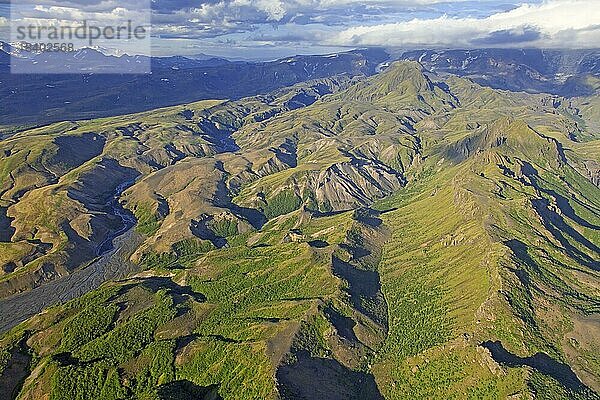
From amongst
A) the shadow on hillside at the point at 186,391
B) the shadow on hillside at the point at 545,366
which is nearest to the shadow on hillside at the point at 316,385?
the shadow on hillside at the point at 186,391

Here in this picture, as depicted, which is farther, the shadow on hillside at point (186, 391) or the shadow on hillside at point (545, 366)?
the shadow on hillside at point (545, 366)

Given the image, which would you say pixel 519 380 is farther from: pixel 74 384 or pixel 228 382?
pixel 74 384

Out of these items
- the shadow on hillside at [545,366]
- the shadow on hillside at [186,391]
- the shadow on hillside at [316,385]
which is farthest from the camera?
the shadow on hillside at [545,366]

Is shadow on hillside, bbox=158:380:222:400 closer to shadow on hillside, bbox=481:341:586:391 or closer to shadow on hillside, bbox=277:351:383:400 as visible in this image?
shadow on hillside, bbox=277:351:383:400

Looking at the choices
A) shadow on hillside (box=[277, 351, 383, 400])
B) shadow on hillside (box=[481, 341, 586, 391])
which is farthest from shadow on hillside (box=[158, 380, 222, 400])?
shadow on hillside (box=[481, 341, 586, 391])

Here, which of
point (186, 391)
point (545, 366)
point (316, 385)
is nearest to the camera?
point (316, 385)

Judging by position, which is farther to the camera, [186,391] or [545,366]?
[545,366]

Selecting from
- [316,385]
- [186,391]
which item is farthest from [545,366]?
[186,391]

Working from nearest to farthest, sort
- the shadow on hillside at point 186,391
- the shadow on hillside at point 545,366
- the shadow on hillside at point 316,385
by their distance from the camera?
1. the shadow on hillside at point 186,391
2. the shadow on hillside at point 316,385
3. the shadow on hillside at point 545,366

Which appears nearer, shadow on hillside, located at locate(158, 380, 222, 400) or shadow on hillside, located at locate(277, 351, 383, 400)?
shadow on hillside, located at locate(158, 380, 222, 400)

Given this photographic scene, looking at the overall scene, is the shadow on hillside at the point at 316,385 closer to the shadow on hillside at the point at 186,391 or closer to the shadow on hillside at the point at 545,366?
the shadow on hillside at the point at 186,391

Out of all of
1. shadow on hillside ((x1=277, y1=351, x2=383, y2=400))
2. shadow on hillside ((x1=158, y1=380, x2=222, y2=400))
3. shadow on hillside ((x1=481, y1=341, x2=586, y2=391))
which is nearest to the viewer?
shadow on hillside ((x1=158, y1=380, x2=222, y2=400))

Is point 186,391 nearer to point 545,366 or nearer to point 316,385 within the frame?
point 316,385

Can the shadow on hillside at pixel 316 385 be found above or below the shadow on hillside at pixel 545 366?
below
